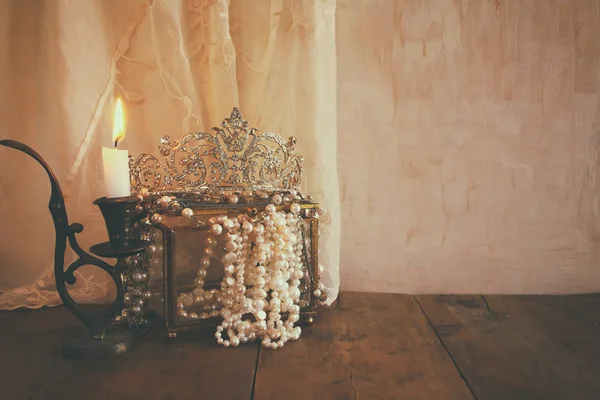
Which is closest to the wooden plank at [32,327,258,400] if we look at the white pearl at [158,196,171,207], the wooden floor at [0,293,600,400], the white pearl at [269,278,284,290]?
the wooden floor at [0,293,600,400]

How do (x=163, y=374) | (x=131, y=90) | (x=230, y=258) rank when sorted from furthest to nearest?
(x=131, y=90) → (x=230, y=258) → (x=163, y=374)

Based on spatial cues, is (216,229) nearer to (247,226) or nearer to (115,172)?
(247,226)

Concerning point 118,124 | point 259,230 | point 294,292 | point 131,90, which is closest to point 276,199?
point 259,230

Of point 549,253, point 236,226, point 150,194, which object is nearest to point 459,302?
point 549,253

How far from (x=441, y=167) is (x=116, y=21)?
787 mm

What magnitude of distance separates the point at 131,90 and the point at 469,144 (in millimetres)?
766

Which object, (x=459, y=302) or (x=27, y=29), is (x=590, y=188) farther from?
(x=27, y=29)

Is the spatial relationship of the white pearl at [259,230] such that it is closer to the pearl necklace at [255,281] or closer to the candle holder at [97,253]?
the pearl necklace at [255,281]

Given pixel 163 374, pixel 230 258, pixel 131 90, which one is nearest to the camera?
pixel 163 374

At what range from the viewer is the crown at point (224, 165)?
86 centimetres

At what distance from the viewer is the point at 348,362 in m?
0.73

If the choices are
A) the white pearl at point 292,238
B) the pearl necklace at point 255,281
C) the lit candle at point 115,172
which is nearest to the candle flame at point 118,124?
the lit candle at point 115,172

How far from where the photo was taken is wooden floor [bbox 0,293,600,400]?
64 centimetres

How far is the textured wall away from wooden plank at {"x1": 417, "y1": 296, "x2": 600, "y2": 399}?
0.09 metres
